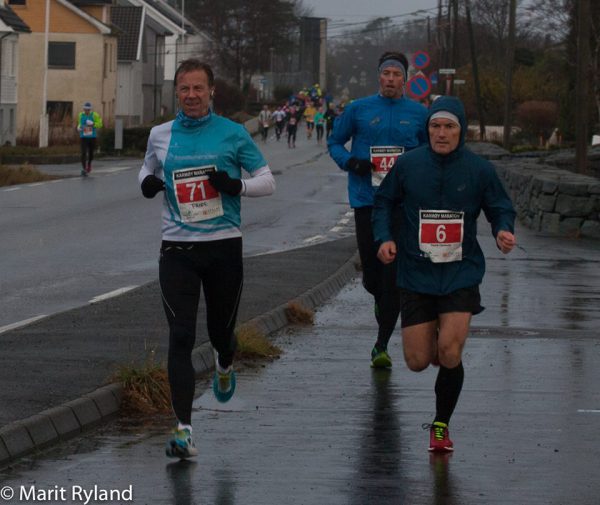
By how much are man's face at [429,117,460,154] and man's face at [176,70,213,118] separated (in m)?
1.10

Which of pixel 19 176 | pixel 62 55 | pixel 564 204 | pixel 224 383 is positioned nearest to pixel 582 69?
pixel 564 204

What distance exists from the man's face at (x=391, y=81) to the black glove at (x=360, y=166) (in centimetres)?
46

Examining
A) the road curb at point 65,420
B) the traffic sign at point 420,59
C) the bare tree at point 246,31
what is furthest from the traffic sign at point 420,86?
the bare tree at point 246,31

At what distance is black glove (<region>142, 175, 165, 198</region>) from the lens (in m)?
7.83

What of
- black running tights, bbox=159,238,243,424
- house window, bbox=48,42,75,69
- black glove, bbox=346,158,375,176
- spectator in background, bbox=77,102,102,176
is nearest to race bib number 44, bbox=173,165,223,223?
black running tights, bbox=159,238,243,424

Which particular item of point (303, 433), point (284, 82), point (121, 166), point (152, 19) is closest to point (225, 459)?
point (303, 433)

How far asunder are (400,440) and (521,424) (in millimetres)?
799

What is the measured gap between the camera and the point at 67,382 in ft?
29.5

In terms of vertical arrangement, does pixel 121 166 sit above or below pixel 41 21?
below

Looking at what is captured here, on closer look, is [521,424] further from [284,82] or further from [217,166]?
[284,82]

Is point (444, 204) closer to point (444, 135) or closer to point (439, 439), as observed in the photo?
point (444, 135)

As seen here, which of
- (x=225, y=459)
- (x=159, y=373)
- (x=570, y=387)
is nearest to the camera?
(x=225, y=459)

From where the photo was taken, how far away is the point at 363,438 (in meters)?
8.05

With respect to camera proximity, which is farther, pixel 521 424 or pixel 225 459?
pixel 521 424
